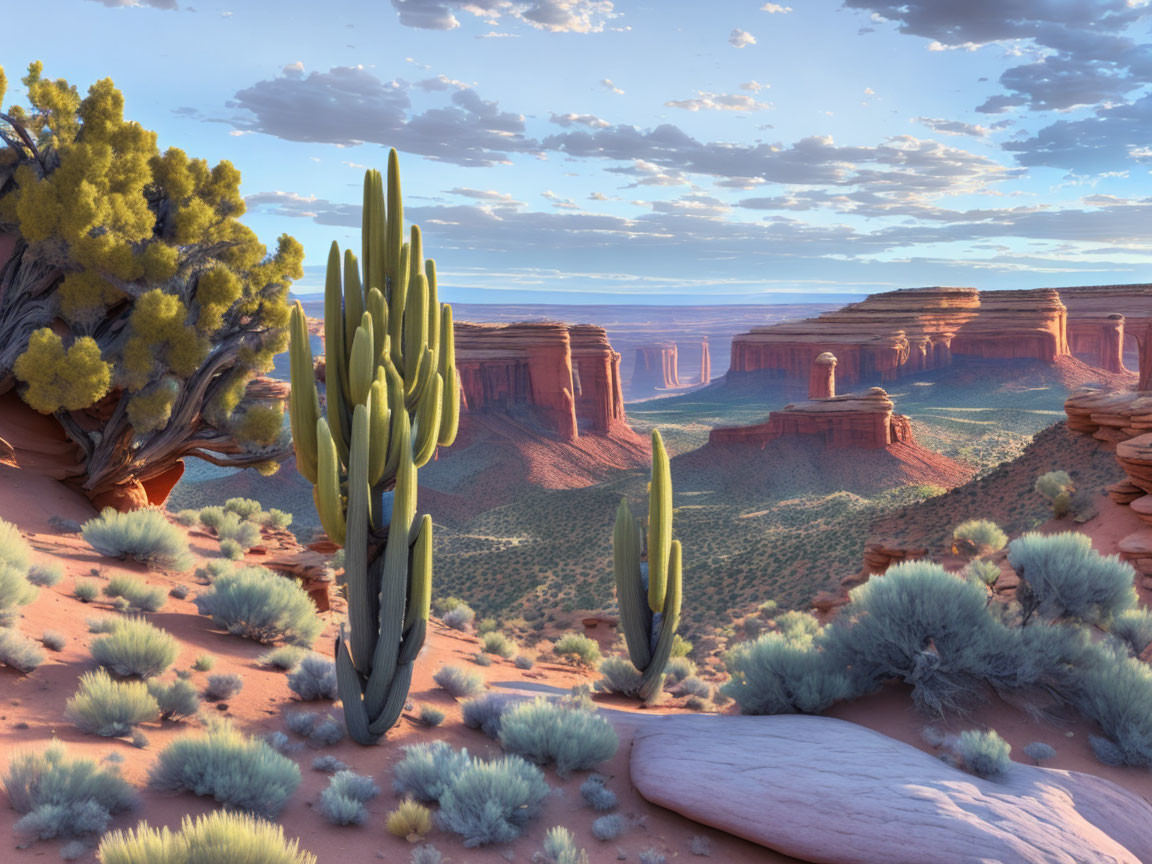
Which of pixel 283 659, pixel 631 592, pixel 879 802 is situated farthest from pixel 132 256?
pixel 879 802

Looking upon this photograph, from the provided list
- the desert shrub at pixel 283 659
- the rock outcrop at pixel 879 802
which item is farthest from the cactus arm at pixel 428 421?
the rock outcrop at pixel 879 802

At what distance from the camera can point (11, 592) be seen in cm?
837

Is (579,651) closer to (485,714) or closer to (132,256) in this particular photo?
(485,714)

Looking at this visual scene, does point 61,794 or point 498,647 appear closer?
point 61,794

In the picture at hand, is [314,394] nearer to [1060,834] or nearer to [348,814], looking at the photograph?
[348,814]

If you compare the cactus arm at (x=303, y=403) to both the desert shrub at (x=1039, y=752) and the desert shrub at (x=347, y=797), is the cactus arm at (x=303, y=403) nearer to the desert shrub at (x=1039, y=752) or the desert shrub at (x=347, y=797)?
the desert shrub at (x=347, y=797)

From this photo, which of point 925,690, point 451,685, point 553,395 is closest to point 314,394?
point 451,685

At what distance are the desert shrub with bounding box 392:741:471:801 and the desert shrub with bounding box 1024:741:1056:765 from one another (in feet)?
18.3

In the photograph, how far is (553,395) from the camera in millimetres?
69125

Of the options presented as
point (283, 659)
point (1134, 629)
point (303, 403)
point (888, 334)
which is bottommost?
point (283, 659)

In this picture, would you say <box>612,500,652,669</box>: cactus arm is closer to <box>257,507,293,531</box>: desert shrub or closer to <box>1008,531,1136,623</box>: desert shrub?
<box>1008,531,1136,623</box>: desert shrub

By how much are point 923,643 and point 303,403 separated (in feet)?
25.1

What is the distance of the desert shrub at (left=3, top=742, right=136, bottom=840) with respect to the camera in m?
4.98

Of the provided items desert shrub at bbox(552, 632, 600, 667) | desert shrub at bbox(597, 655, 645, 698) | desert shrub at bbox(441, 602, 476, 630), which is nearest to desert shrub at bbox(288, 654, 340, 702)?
desert shrub at bbox(597, 655, 645, 698)
